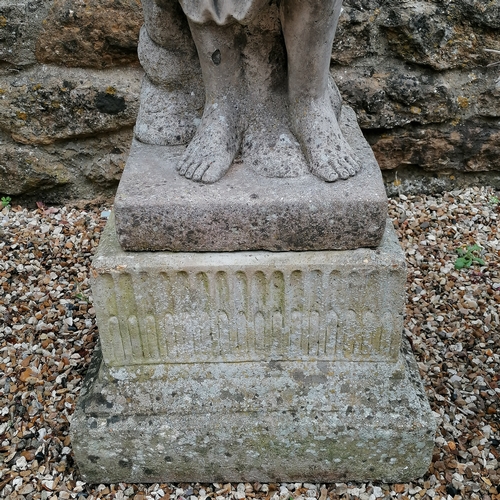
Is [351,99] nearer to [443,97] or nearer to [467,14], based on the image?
[443,97]

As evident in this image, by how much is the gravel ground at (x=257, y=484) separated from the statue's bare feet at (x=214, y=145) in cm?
87

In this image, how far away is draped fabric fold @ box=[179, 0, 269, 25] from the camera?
1339mm

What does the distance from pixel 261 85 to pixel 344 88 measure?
3.81 ft

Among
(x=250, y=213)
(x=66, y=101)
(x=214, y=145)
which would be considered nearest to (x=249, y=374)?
(x=250, y=213)

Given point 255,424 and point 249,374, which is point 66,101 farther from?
point 255,424

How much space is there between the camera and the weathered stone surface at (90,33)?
2.51 metres

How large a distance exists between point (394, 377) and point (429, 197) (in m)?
1.49

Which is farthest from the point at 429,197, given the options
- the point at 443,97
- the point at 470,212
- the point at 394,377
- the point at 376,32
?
the point at 394,377

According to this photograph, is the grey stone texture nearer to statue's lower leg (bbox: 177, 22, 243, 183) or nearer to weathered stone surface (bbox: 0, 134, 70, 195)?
statue's lower leg (bbox: 177, 22, 243, 183)

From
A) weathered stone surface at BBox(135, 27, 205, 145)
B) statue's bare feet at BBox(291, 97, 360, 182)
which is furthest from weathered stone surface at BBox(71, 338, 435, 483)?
weathered stone surface at BBox(135, 27, 205, 145)

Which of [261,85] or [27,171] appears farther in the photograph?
[27,171]

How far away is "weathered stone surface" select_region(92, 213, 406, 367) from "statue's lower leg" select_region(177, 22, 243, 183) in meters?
0.22

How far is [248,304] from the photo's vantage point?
158 cm

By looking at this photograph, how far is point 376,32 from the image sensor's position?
2.57 metres
